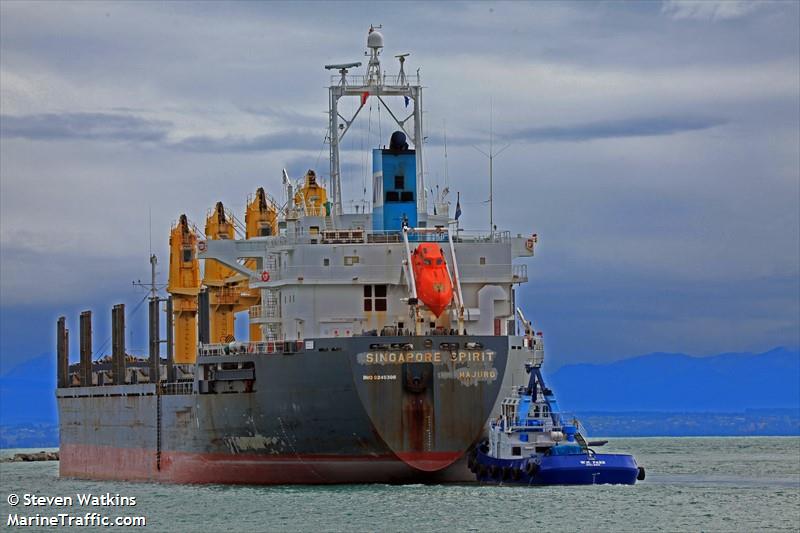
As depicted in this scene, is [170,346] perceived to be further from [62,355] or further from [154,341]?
[62,355]

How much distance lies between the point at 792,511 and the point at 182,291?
33793 mm

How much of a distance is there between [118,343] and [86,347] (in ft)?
14.4

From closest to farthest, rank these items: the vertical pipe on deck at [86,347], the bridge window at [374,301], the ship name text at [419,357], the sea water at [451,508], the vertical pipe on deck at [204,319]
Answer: the sea water at [451,508] < the ship name text at [419,357] < the bridge window at [374,301] < the vertical pipe on deck at [204,319] < the vertical pipe on deck at [86,347]

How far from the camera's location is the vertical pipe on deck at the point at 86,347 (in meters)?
71.1

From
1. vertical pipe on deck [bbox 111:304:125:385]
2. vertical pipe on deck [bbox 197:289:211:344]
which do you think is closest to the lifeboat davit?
vertical pipe on deck [bbox 197:289:211:344]

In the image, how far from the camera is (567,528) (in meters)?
38.4

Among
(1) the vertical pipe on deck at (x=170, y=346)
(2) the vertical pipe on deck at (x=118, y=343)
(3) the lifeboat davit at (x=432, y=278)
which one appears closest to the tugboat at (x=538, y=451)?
(3) the lifeboat davit at (x=432, y=278)

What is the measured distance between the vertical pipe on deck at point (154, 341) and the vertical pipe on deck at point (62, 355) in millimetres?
10869

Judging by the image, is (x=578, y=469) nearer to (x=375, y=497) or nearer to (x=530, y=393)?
(x=530, y=393)

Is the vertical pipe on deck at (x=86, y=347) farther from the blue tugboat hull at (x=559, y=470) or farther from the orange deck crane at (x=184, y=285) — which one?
the blue tugboat hull at (x=559, y=470)

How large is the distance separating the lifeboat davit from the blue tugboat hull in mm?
4252

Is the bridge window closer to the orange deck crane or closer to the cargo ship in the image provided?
the cargo ship

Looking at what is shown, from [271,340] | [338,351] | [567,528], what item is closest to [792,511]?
[567,528]

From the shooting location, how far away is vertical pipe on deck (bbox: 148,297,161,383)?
6128 centimetres
